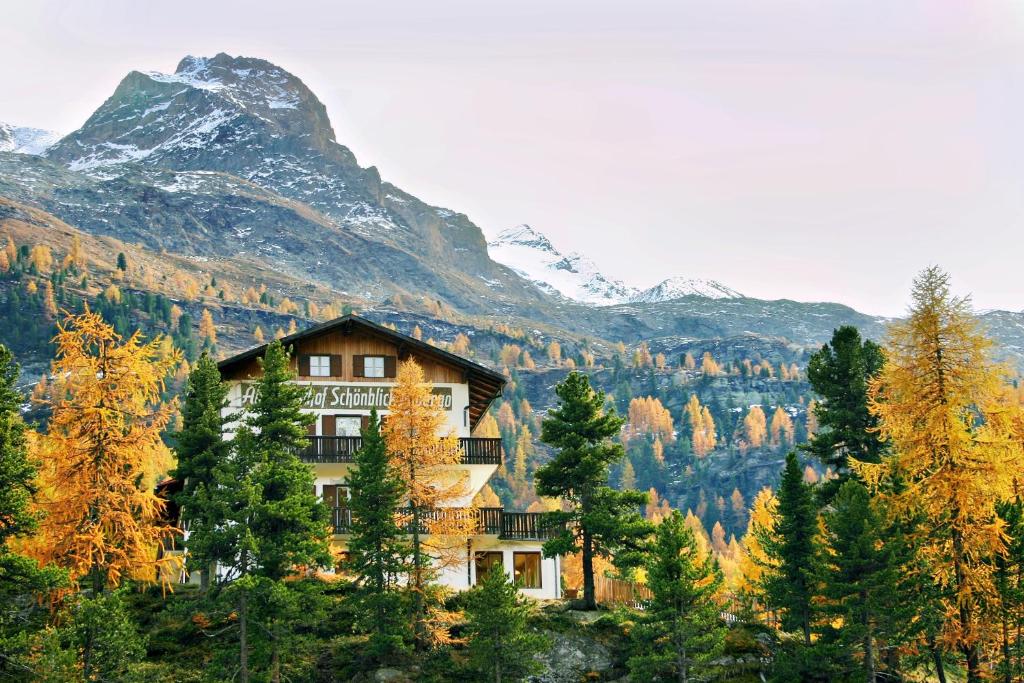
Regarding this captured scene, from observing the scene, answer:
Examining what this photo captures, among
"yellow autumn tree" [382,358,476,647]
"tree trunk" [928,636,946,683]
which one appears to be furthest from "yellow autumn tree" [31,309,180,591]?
"tree trunk" [928,636,946,683]

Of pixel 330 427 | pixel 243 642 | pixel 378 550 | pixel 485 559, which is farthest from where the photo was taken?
pixel 330 427

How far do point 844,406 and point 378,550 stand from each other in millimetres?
23255

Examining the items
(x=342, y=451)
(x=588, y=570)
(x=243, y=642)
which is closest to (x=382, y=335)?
(x=342, y=451)

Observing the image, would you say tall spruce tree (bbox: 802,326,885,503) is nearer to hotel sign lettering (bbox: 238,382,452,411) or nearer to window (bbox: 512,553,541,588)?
window (bbox: 512,553,541,588)

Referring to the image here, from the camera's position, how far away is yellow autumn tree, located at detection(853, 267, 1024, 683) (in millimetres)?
34656

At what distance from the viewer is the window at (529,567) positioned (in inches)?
2008

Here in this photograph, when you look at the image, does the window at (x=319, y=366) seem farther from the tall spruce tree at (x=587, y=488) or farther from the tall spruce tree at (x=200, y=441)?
the tall spruce tree at (x=587, y=488)

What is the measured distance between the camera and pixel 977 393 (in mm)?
35500

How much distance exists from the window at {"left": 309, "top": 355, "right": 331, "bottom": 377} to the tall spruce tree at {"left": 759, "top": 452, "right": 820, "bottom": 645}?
24365mm

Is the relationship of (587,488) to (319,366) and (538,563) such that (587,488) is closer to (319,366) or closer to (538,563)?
(538,563)

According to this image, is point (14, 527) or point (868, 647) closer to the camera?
point (14, 527)

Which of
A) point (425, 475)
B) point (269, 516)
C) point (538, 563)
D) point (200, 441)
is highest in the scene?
point (200, 441)

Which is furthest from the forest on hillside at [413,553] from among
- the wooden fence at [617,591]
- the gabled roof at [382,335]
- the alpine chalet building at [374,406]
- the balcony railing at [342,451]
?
the gabled roof at [382,335]

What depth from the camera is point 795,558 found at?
39.7 metres
